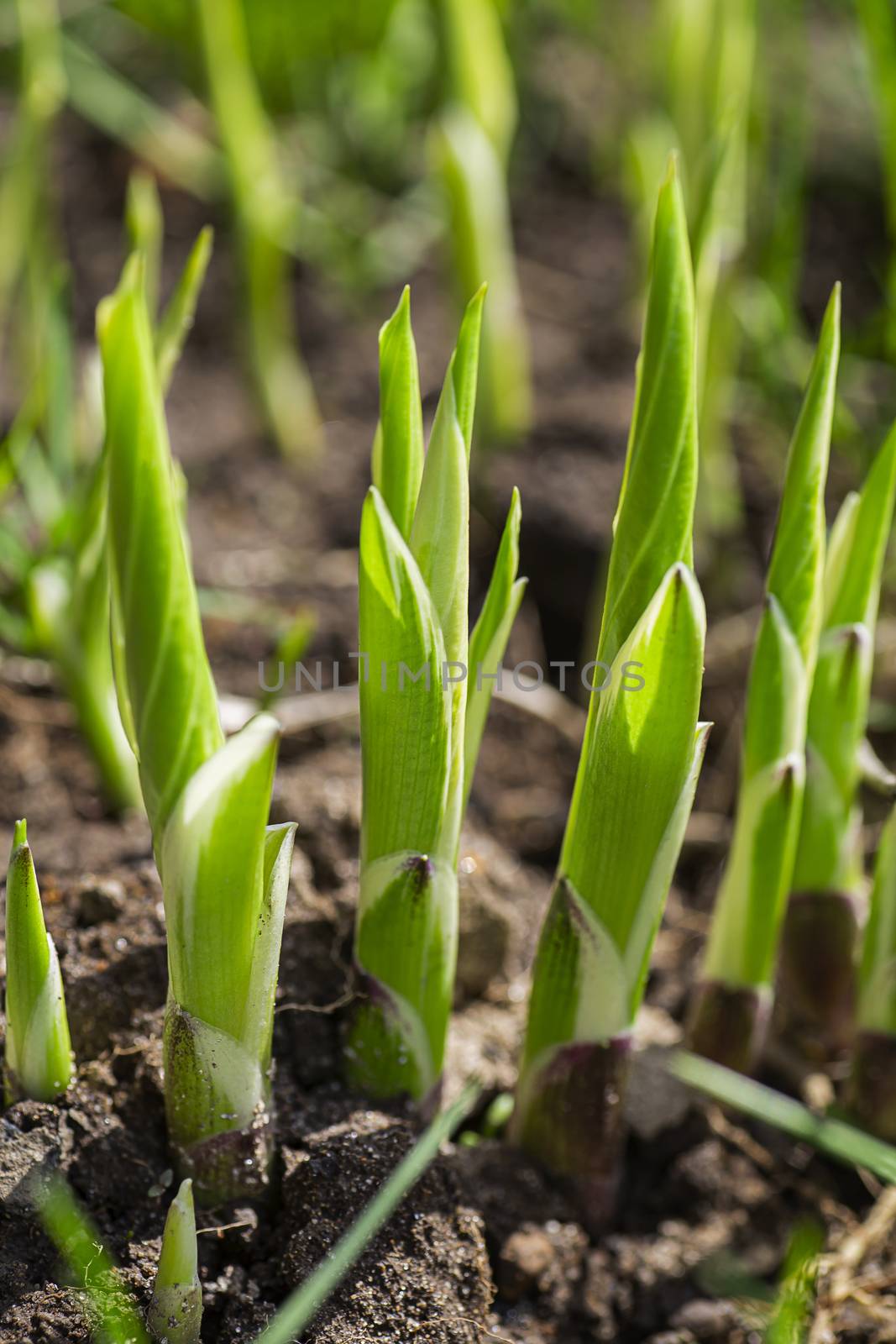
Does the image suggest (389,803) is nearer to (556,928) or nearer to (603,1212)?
(556,928)

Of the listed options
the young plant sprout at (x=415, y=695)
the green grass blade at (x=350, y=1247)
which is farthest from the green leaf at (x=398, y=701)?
the green grass blade at (x=350, y=1247)

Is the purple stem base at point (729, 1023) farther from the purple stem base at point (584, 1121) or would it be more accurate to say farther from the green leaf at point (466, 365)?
the green leaf at point (466, 365)

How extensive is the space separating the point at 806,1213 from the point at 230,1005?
1.33 feet

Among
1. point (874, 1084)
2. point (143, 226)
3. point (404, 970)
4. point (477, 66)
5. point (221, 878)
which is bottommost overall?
point (874, 1084)

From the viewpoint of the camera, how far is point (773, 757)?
0.67 metres

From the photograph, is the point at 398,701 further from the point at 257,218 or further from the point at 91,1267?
the point at 257,218

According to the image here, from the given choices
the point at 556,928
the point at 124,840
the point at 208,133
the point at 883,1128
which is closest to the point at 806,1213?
the point at 883,1128

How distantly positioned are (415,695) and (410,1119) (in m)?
0.26

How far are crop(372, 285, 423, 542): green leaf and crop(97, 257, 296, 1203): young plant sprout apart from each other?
3.9 inches

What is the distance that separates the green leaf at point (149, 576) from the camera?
17.2 inches

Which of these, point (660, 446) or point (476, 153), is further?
point (476, 153)

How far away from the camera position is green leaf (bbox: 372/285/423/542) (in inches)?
21.2

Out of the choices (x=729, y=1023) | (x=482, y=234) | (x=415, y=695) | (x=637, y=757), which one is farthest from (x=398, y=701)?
(x=482, y=234)

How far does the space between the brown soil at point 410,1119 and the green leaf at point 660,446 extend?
28 cm
